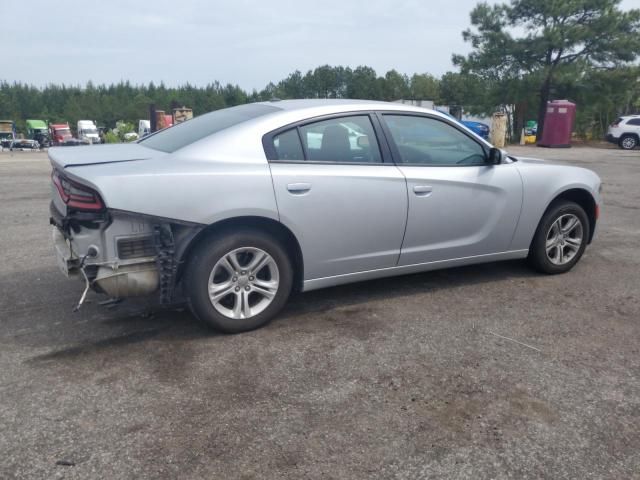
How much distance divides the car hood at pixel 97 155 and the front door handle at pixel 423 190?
1.83 m

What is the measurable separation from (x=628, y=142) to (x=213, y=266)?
1008 inches

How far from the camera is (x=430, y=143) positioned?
4402 millimetres

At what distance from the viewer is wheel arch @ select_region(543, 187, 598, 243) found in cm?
505

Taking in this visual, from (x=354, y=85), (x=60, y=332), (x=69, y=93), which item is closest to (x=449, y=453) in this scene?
(x=60, y=332)

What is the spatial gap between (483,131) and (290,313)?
30260 millimetres

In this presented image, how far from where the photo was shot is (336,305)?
4.32m

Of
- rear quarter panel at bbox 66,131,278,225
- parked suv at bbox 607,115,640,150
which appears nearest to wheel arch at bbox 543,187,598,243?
rear quarter panel at bbox 66,131,278,225

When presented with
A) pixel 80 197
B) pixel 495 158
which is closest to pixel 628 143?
pixel 495 158

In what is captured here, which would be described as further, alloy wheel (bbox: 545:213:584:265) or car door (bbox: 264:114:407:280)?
alloy wheel (bbox: 545:213:584:265)

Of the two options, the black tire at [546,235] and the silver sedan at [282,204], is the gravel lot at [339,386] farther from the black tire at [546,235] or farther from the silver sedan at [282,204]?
the silver sedan at [282,204]

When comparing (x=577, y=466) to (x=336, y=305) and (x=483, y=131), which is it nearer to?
(x=336, y=305)

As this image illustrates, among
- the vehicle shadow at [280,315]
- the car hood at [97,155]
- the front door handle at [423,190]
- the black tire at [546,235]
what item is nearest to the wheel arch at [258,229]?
the vehicle shadow at [280,315]

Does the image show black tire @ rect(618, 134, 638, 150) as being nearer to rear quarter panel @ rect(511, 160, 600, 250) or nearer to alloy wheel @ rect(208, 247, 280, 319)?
rear quarter panel @ rect(511, 160, 600, 250)

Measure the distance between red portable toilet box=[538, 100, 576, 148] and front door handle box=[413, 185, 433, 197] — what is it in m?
21.5
